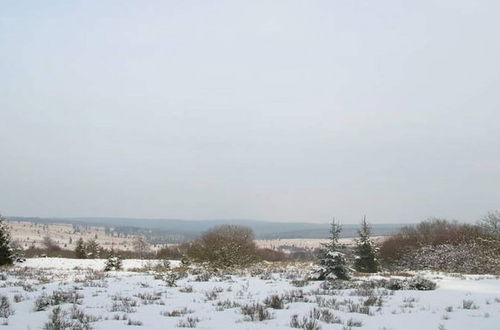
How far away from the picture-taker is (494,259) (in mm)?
30391

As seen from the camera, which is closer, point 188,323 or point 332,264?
point 188,323

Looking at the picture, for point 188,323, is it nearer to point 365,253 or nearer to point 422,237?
point 365,253

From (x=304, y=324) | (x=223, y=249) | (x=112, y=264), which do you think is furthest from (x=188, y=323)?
(x=223, y=249)

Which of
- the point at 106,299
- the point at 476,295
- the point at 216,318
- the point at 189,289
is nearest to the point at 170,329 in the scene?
the point at 216,318

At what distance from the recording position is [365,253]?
40250mm

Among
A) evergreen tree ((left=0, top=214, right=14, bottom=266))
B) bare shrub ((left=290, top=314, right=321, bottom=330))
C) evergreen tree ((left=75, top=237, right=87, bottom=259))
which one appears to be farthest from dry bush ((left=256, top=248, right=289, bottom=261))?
bare shrub ((left=290, top=314, right=321, bottom=330))

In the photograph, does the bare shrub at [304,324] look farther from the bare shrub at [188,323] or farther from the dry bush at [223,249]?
the dry bush at [223,249]

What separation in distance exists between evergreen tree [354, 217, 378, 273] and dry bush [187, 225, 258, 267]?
9.58 m

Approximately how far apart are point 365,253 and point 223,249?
1324cm

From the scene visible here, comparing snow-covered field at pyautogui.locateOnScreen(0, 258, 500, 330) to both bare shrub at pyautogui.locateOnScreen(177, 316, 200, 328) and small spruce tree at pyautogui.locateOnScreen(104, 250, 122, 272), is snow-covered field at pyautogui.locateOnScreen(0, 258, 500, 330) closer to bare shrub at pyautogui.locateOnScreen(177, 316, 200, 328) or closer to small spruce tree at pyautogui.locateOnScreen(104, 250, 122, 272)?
bare shrub at pyautogui.locateOnScreen(177, 316, 200, 328)

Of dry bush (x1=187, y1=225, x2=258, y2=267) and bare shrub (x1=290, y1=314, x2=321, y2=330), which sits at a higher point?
bare shrub (x1=290, y1=314, x2=321, y2=330)

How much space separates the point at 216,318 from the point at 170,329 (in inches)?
59.8

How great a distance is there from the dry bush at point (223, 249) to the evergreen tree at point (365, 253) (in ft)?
31.4

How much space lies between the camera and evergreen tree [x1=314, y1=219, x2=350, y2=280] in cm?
2036
